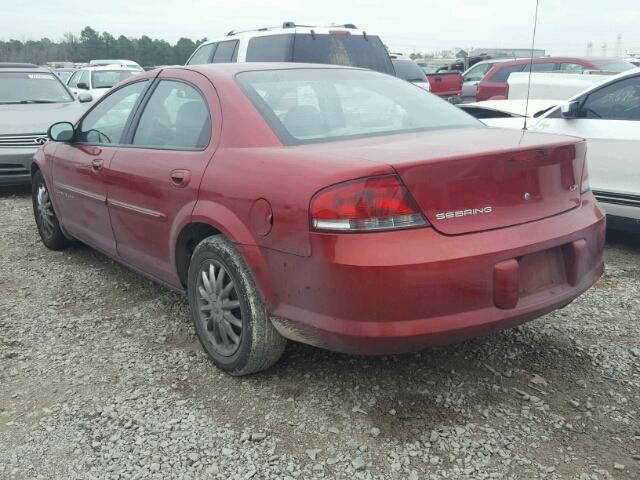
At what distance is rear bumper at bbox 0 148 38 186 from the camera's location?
305 inches

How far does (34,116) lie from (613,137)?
682 cm

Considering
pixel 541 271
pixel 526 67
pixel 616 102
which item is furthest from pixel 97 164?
pixel 526 67

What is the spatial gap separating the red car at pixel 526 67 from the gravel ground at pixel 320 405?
29.3ft

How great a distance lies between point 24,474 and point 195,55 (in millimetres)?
7782

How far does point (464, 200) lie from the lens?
254cm

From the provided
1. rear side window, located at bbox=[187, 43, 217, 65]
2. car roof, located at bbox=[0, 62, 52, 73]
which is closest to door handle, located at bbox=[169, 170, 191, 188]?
rear side window, located at bbox=[187, 43, 217, 65]

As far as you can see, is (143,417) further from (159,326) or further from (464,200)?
(464,200)

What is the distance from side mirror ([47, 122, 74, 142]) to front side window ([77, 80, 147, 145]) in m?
0.06

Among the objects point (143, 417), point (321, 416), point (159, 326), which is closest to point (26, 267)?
point (159, 326)

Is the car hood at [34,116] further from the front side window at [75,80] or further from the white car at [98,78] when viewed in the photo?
the front side window at [75,80]

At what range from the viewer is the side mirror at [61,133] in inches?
175

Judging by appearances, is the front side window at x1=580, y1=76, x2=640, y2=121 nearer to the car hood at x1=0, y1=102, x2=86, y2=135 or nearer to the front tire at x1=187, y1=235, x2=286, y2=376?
the front tire at x1=187, y1=235, x2=286, y2=376

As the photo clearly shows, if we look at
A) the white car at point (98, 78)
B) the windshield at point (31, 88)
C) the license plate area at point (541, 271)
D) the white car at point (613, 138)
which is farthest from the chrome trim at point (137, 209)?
the white car at point (98, 78)

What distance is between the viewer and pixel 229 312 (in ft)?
10.0
